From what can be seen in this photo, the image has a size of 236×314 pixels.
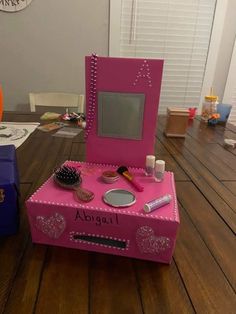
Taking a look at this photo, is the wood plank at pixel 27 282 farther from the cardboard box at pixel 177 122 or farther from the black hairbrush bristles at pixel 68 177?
the cardboard box at pixel 177 122

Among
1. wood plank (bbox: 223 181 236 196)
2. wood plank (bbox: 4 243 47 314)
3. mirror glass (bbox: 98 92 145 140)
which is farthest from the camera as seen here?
wood plank (bbox: 223 181 236 196)

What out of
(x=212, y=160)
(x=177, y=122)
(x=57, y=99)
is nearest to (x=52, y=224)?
(x=212, y=160)

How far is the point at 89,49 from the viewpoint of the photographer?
200 cm

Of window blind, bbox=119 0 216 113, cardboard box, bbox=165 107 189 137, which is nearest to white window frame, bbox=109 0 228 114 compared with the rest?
window blind, bbox=119 0 216 113

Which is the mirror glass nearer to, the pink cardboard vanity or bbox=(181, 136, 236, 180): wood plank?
the pink cardboard vanity

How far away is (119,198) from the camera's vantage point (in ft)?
1.73

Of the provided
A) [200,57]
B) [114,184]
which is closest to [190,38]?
[200,57]

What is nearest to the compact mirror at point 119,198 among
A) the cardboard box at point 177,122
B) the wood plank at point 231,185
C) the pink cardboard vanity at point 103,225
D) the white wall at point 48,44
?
the pink cardboard vanity at point 103,225

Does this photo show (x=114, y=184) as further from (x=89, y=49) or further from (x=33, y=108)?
(x=89, y=49)

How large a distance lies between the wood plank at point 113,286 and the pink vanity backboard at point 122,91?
278mm

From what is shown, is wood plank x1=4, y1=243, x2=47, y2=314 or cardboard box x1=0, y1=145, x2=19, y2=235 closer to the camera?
wood plank x1=4, y1=243, x2=47, y2=314

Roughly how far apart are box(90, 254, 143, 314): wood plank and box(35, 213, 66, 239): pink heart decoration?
0.09 m

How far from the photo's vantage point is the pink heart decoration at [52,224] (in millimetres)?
504

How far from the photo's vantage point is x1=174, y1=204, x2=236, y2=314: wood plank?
406mm
